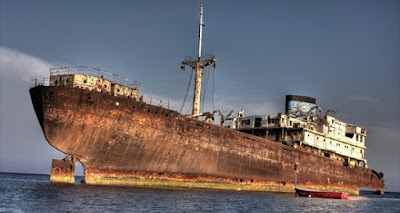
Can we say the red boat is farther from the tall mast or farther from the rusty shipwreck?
the tall mast

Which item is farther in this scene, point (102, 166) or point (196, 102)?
point (196, 102)

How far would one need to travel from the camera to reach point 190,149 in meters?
32.0

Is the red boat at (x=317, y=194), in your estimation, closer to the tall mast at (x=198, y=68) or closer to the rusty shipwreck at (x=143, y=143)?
the rusty shipwreck at (x=143, y=143)

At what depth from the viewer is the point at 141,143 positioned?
29516 mm

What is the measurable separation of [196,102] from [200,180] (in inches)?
335

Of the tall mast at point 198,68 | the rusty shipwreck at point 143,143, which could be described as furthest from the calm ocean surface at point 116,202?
the tall mast at point 198,68

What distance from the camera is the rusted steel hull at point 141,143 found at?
2795cm

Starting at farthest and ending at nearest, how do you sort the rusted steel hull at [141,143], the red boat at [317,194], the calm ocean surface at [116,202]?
the red boat at [317,194] → the rusted steel hull at [141,143] → the calm ocean surface at [116,202]

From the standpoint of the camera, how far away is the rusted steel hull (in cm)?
2795

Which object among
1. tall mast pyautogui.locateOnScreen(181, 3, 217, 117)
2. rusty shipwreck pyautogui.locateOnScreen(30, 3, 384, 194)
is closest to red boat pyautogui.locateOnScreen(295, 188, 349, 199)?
rusty shipwreck pyautogui.locateOnScreen(30, 3, 384, 194)

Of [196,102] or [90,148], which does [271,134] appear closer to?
[196,102]

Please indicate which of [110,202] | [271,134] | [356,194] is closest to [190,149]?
[110,202]

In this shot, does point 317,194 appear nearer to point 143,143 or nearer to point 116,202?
point 143,143

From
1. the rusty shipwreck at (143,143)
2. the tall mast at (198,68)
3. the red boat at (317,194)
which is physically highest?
the tall mast at (198,68)
